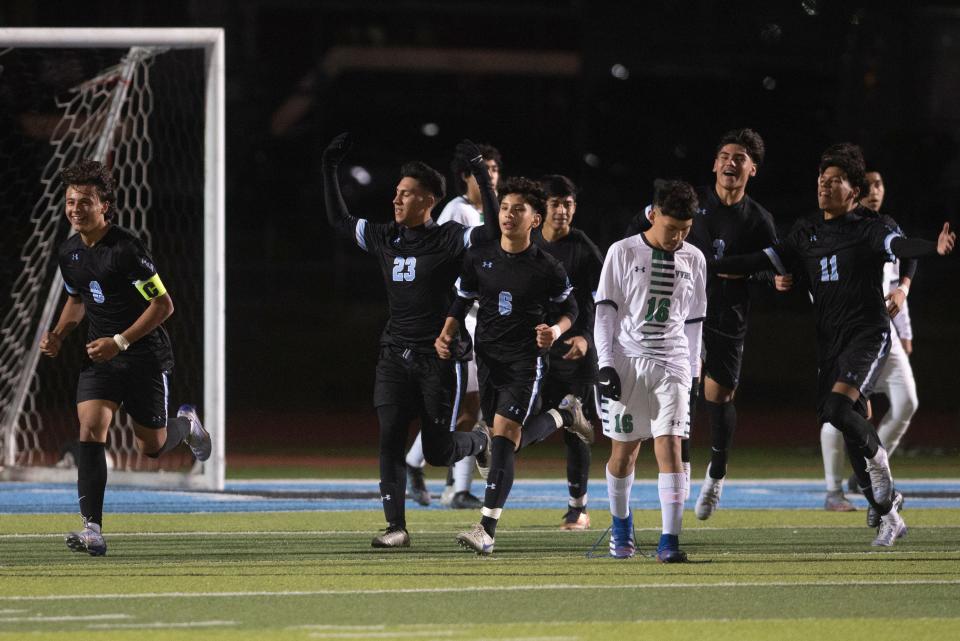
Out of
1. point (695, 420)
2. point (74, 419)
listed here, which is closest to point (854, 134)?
point (695, 420)

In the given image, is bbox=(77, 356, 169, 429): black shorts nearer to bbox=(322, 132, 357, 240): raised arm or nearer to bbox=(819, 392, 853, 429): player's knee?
bbox=(322, 132, 357, 240): raised arm

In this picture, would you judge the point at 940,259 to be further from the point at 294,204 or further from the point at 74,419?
the point at 74,419

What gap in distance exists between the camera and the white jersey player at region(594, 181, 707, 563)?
7.63m

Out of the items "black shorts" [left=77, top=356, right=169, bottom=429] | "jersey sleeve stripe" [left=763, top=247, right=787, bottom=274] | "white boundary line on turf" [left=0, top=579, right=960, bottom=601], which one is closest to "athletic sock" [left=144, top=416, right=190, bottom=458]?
"black shorts" [left=77, top=356, right=169, bottom=429]

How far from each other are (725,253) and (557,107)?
3556 centimetres

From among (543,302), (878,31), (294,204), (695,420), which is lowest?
(695,420)

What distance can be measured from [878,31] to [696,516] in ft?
98.3

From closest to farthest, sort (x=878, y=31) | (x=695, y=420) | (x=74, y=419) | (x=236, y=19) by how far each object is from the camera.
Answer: (x=74, y=419) < (x=695, y=420) < (x=878, y=31) < (x=236, y=19)

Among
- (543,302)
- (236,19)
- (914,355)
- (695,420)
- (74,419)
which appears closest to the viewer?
(543,302)

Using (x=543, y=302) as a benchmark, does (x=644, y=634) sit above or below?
below

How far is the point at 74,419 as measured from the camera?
16125 mm

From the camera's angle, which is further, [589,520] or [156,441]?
[589,520]

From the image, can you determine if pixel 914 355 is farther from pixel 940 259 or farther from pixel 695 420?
pixel 695 420

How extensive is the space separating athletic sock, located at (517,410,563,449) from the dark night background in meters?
20.1
